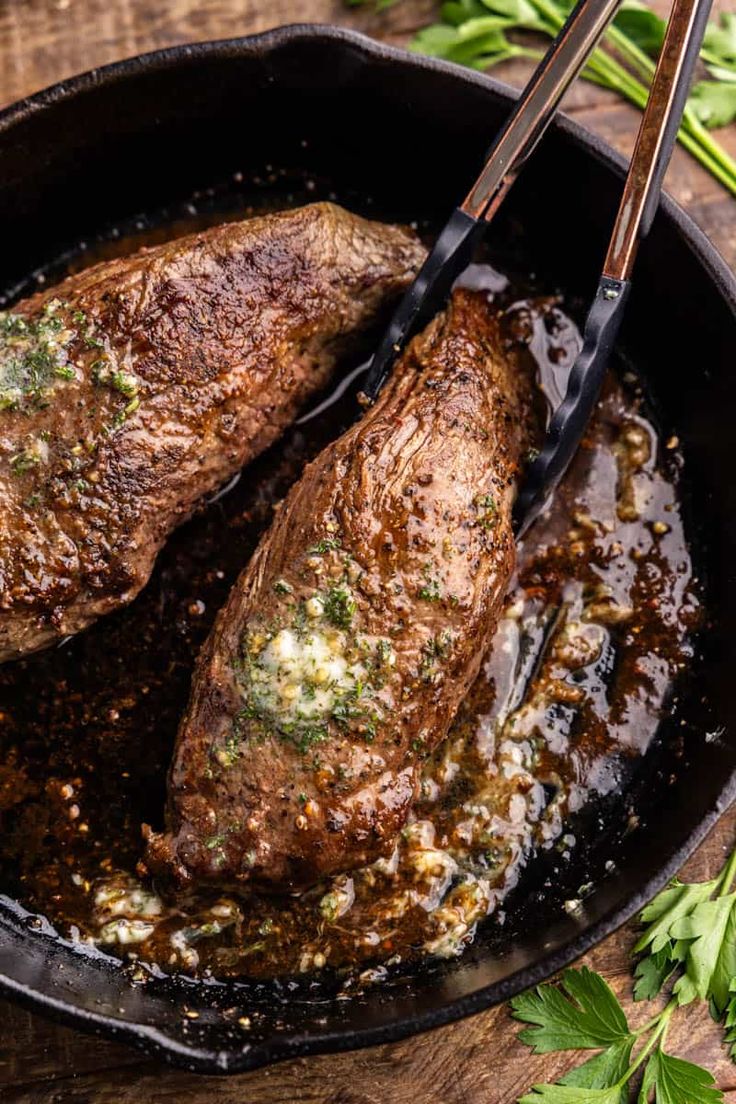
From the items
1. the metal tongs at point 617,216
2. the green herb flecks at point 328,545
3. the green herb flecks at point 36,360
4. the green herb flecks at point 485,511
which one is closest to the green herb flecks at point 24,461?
the green herb flecks at point 36,360

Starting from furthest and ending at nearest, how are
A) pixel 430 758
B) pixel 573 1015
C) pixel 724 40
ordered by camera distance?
pixel 724 40 < pixel 430 758 < pixel 573 1015

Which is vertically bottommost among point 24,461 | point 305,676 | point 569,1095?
point 569,1095

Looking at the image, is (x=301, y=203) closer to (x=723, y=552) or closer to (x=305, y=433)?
(x=305, y=433)

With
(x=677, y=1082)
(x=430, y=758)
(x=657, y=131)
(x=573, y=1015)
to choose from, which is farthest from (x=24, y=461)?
(x=677, y=1082)

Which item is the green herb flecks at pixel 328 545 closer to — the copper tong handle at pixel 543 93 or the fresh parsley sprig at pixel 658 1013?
the copper tong handle at pixel 543 93

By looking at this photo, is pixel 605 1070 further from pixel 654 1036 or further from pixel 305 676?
pixel 305 676

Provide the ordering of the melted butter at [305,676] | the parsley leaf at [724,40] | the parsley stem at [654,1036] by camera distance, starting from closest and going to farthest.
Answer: the melted butter at [305,676]
the parsley stem at [654,1036]
the parsley leaf at [724,40]
